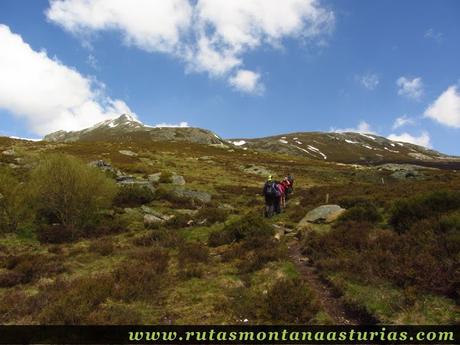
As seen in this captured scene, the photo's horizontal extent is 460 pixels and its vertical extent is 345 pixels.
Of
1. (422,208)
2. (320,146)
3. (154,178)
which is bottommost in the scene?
(422,208)

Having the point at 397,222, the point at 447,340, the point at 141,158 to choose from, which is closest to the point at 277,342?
the point at 447,340

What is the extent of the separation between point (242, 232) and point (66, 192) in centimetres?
932

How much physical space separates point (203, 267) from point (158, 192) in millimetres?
16953

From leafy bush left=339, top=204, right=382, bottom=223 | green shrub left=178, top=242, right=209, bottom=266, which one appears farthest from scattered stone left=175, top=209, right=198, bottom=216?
leafy bush left=339, top=204, right=382, bottom=223

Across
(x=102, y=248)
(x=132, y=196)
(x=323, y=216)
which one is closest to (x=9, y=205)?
(x=102, y=248)

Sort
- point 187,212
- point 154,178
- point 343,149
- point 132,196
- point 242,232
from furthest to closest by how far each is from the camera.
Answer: point 343,149
point 154,178
point 132,196
point 187,212
point 242,232

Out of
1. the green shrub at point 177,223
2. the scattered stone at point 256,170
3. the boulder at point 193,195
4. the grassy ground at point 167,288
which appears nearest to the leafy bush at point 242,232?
the grassy ground at point 167,288

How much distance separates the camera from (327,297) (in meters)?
9.38

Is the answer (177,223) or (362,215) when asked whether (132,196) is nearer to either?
(177,223)

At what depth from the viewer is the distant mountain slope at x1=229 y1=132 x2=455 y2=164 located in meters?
147

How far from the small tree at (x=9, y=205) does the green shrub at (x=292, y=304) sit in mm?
14486

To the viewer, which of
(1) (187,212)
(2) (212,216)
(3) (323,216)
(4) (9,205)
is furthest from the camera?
(1) (187,212)

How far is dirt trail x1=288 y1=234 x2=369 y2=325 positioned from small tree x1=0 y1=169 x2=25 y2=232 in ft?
44.1

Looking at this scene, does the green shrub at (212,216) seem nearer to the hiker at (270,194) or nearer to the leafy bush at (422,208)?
Result: the hiker at (270,194)
